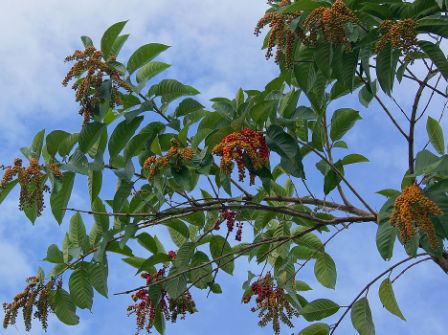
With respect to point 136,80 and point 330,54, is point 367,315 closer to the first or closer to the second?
point 330,54

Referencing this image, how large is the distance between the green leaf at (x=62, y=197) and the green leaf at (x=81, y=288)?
450 millimetres

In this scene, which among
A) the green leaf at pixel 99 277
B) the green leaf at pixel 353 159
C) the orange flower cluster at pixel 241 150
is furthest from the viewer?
the green leaf at pixel 353 159

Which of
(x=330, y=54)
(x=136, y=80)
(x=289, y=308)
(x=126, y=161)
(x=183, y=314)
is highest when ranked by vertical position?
(x=136, y=80)

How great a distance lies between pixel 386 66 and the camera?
3.00 metres

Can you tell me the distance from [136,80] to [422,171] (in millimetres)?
1594

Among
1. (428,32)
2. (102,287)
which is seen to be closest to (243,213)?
(102,287)

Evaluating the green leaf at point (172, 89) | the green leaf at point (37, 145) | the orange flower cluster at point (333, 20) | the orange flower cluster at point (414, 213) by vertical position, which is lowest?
the orange flower cluster at point (414, 213)

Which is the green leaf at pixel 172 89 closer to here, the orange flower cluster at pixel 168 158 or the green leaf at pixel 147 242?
the orange flower cluster at pixel 168 158

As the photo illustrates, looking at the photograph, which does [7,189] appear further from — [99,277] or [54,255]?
[99,277]

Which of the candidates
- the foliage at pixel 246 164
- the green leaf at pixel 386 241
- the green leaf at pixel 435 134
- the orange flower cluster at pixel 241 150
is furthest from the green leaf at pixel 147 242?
the green leaf at pixel 435 134

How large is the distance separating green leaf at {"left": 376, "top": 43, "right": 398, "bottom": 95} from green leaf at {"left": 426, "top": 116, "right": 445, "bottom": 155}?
84cm

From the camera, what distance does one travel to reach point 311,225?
4074 millimetres

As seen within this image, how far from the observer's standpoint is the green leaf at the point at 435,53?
2.95 metres

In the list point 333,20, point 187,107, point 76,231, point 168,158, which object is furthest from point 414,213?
point 76,231
